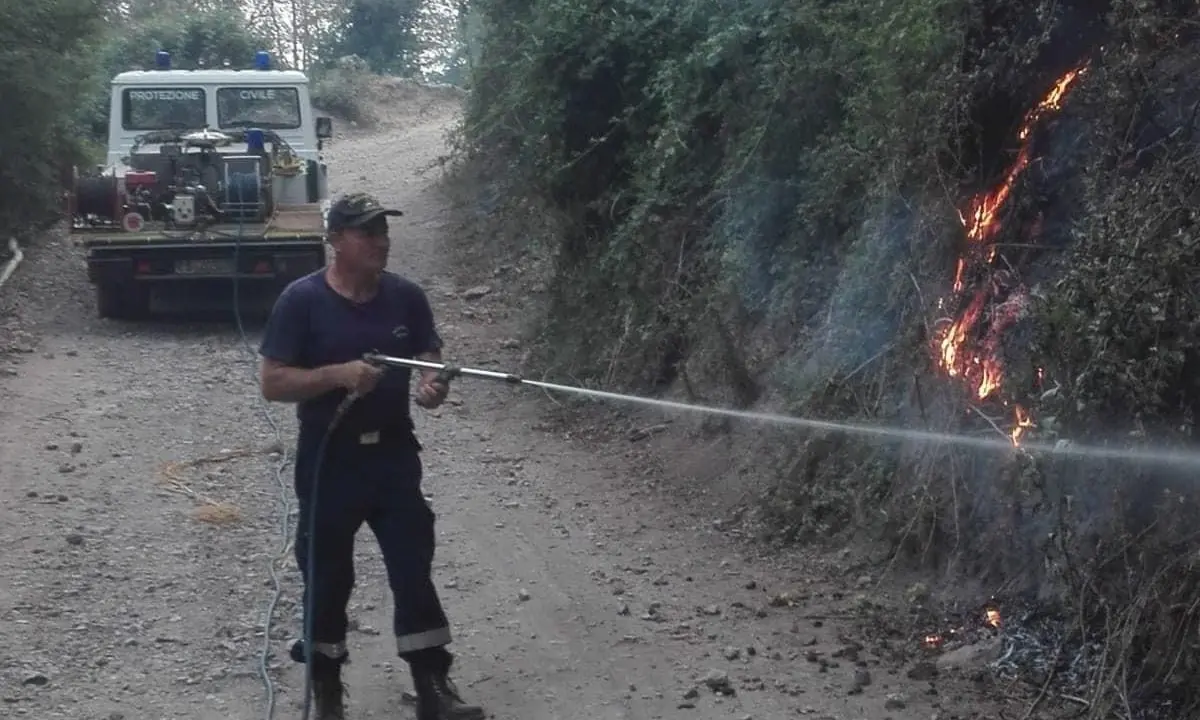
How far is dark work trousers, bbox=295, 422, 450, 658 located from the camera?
17.4ft

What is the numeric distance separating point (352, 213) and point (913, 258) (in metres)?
3.16

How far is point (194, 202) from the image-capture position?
14.5 meters

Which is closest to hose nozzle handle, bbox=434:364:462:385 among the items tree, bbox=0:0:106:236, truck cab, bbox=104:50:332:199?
truck cab, bbox=104:50:332:199

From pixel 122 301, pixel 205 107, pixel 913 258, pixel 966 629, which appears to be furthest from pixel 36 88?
pixel 966 629

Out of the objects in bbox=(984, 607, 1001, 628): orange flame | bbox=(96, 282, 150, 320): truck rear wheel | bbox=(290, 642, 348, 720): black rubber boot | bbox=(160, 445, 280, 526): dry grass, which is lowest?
bbox=(160, 445, 280, 526): dry grass

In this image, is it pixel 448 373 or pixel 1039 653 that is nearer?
pixel 448 373

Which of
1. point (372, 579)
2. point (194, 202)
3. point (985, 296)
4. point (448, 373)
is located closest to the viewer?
point (448, 373)

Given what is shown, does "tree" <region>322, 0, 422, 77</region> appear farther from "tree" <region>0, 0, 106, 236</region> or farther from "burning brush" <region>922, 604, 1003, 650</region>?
"burning brush" <region>922, 604, 1003, 650</region>

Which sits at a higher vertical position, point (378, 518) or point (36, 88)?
point (36, 88)

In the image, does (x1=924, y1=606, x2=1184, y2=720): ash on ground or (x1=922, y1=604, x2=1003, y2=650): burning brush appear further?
(x1=922, y1=604, x2=1003, y2=650): burning brush

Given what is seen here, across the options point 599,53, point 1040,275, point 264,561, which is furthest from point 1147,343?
point 599,53

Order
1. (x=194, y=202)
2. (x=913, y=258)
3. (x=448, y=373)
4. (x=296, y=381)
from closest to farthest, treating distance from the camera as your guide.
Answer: (x=296, y=381) → (x=448, y=373) → (x=913, y=258) → (x=194, y=202)

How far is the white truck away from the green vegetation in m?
3.29

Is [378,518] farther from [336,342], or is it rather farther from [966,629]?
[966,629]
